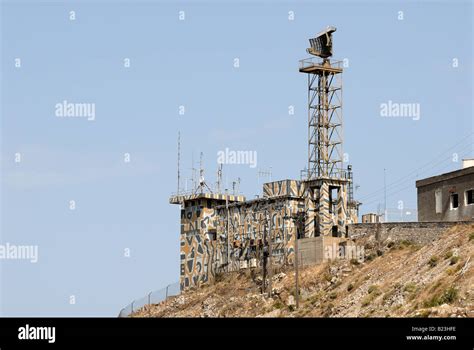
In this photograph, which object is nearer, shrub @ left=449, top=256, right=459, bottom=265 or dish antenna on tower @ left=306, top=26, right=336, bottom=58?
shrub @ left=449, top=256, right=459, bottom=265

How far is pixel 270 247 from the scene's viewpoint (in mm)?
85312

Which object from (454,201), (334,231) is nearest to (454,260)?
(454,201)

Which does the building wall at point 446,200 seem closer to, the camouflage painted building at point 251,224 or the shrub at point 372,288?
the camouflage painted building at point 251,224

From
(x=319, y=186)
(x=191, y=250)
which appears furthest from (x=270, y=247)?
(x=191, y=250)

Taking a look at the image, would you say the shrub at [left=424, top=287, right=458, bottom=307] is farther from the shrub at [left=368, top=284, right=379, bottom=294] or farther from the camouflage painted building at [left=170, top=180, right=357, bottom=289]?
the camouflage painted building at [left=170, top=180, right=357, bottom=289]

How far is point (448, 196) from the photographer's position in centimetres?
7956

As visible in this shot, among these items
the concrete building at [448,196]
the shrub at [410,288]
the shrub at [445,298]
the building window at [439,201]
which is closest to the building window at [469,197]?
the concrete building at [448,196]

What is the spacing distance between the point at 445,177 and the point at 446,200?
57.8 inches

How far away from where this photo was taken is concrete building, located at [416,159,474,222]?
77.6m

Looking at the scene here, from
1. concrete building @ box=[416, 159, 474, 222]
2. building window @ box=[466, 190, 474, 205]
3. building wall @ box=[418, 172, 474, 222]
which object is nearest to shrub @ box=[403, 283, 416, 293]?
concrete building @ box=[416, 159, 474, 222]

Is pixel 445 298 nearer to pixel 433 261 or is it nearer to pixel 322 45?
pixel 433 261

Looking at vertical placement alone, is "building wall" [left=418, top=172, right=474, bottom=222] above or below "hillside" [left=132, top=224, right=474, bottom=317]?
above
